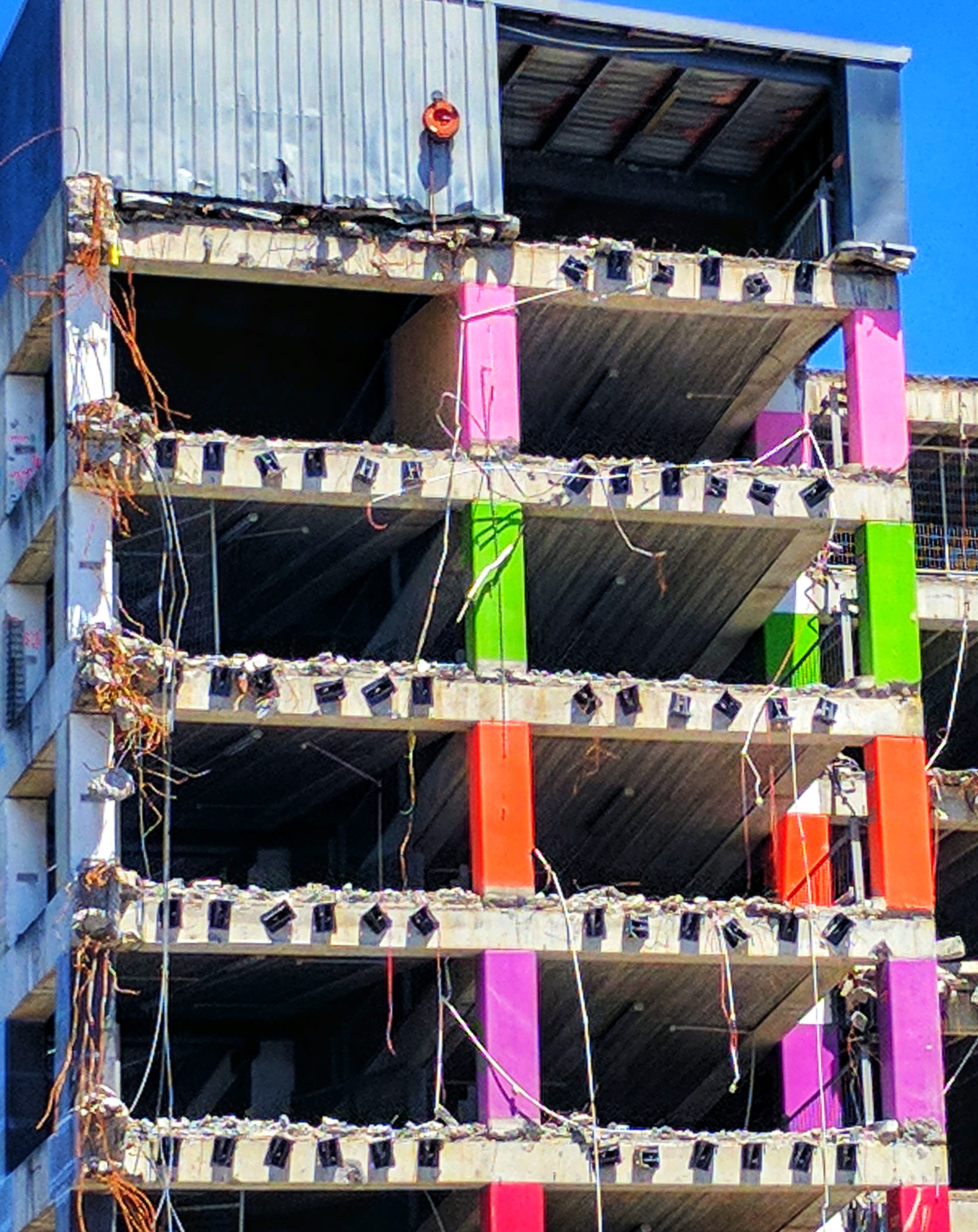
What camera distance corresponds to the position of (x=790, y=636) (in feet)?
244

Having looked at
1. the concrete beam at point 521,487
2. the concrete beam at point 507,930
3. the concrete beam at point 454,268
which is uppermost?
the concrete beam at point 454,268

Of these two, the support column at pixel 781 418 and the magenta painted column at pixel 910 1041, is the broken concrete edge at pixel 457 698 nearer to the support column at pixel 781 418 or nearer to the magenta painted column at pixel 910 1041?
the magenta painted column at pixel 910 1041

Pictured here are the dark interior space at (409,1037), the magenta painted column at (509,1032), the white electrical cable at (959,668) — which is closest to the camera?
the magenta painted column at (509,1032)

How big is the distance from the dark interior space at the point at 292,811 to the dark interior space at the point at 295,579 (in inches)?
94.4

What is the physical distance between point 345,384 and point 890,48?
502 inches

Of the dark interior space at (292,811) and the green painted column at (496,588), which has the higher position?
the green painted column at (496,588)

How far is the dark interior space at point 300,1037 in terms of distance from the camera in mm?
67500

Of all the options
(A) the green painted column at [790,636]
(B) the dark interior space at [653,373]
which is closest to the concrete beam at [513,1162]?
(A) the green painted column at [790,636]

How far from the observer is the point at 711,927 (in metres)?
67.1

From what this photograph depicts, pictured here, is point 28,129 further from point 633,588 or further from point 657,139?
point 633,588

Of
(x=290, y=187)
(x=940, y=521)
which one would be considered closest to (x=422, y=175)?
(x=290, y=187)

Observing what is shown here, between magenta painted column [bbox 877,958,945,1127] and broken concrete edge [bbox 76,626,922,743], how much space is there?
452 cm

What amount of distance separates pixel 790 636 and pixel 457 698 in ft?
31.9

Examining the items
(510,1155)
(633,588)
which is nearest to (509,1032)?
(510,1155)
